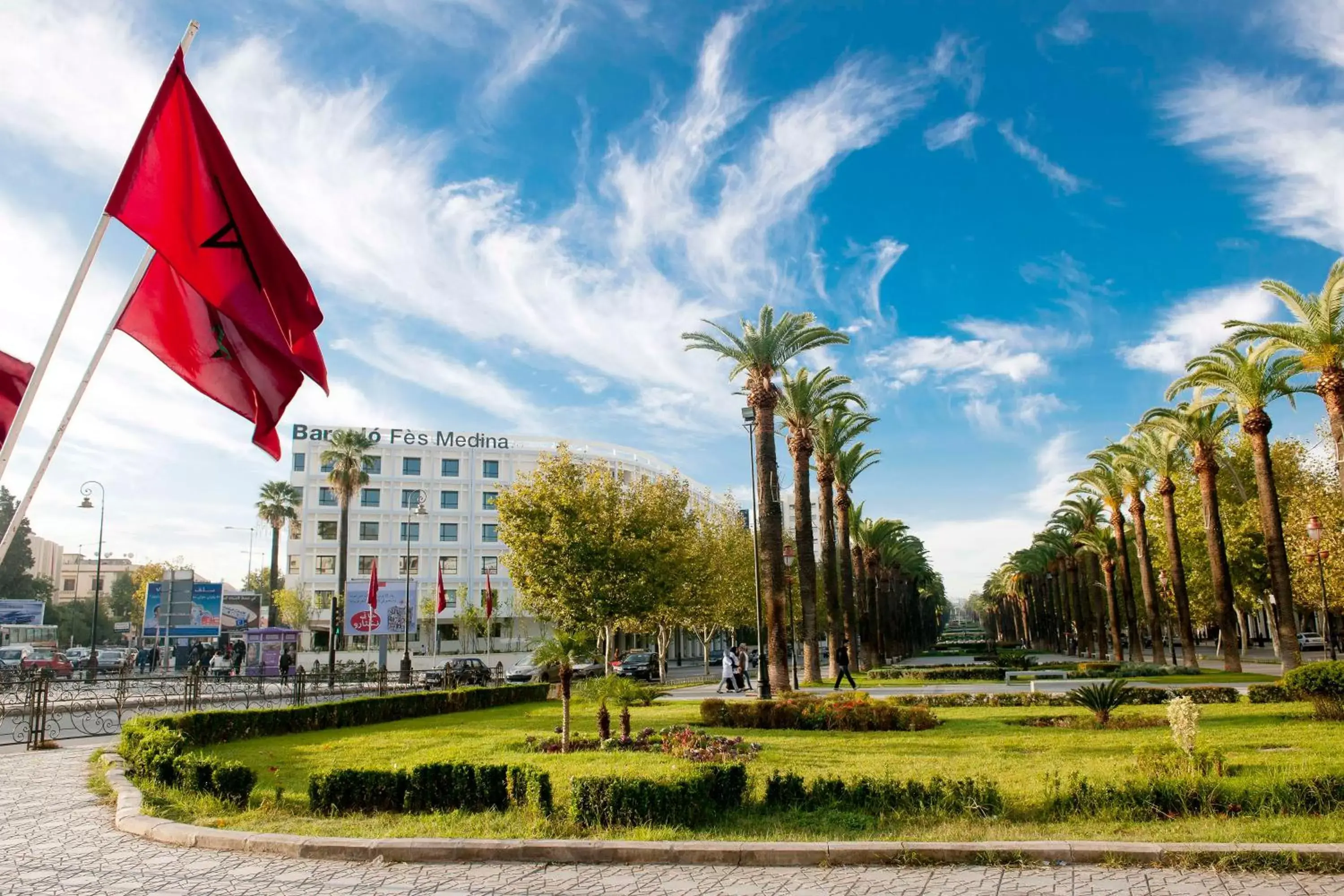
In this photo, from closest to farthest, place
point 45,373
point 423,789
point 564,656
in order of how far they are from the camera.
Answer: point 45,373 → point 423,789 → point 564,656

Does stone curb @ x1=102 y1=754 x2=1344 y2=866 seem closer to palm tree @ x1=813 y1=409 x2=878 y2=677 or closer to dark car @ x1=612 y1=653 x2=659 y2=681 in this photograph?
palm tree @ x1=813 y1=409 x2=878 y2=677

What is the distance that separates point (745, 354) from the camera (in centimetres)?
3331

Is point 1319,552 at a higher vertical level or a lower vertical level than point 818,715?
higher

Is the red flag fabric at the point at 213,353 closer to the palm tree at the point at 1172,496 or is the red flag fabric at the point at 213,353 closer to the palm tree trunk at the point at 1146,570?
the palm tree at the point at 1172,496

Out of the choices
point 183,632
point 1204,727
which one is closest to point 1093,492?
point 1204,727

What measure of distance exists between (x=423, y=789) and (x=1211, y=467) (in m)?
36.1

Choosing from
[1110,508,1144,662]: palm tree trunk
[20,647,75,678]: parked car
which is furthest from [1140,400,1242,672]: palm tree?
[20,647,75,678]: parked car

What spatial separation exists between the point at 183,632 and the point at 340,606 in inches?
710

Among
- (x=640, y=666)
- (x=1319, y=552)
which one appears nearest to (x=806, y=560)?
(x=640, y=666)

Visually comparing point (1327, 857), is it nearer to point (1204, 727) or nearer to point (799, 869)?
point (799, 869)

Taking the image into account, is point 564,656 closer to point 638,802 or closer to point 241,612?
point 638,802

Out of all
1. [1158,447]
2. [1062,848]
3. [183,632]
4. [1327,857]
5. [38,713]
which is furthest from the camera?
[183,632]

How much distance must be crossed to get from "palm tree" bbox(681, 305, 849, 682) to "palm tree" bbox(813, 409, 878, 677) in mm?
7963

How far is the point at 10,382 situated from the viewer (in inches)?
356
